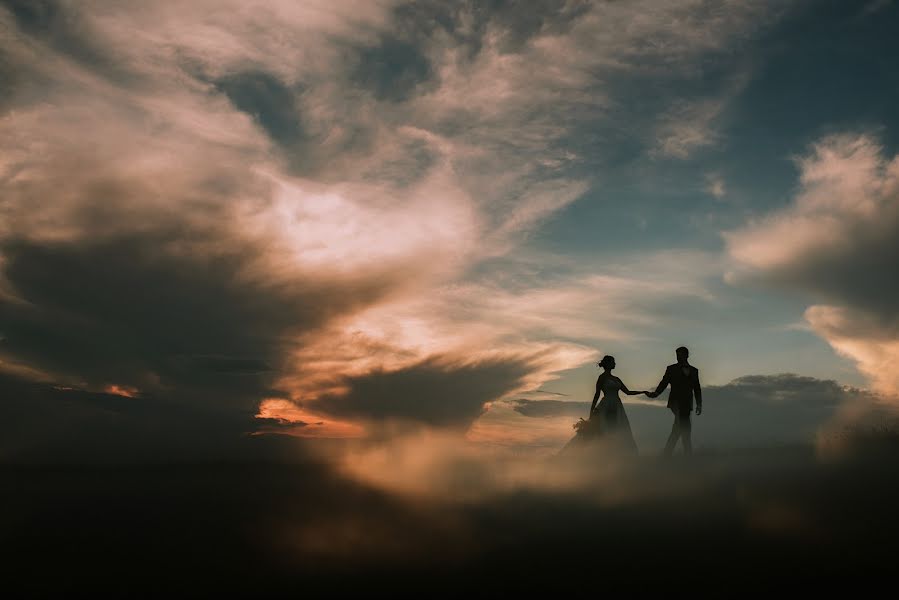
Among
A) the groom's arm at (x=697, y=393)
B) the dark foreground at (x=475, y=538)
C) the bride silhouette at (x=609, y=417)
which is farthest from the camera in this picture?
the bride silhouette at (x=609, y=417)

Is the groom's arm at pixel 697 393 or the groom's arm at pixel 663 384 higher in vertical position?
the groom's arm at pixel 663 384

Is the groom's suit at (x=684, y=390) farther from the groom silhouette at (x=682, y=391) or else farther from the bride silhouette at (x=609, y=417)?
the bride silhouette at (x=609, y=417)

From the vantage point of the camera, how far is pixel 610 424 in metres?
19.5

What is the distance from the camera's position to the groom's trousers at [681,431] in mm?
17281

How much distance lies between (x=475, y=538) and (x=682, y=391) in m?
9.36

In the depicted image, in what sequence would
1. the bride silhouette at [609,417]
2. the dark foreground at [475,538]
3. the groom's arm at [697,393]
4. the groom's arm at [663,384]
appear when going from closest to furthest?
the dark foreground at [475,538], the groom's arm at [697,393], the groom's arm at [663,384], the bride silhouette at [609,417]

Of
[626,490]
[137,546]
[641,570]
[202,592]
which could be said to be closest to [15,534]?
[137,546]

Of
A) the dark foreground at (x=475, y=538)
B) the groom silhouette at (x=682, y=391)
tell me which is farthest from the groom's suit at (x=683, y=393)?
the dark foreground at (x=475, y=538)

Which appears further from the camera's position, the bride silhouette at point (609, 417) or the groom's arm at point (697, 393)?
the bride silhouette at point (609, 417)

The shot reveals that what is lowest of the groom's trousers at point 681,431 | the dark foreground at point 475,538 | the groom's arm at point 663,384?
the dark foreground at point 475,538

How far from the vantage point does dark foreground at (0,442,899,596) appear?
25.7ft

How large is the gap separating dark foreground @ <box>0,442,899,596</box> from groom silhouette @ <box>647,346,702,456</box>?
1.80 metres

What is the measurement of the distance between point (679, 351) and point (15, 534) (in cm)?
1512

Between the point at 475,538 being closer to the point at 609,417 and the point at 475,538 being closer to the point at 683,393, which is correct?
the point at 683,393
